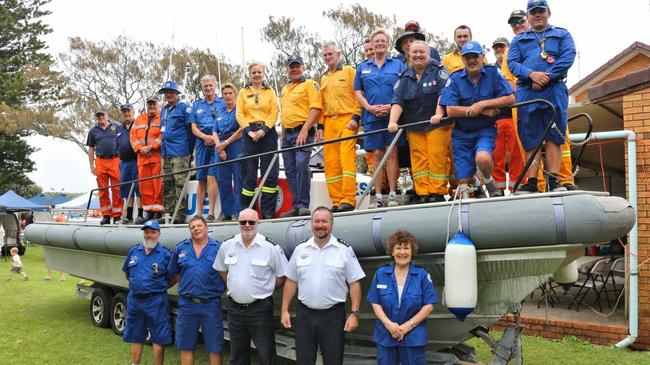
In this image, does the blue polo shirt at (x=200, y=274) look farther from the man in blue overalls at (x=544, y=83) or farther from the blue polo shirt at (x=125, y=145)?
the blue polo shirt at (x=125, y=145)

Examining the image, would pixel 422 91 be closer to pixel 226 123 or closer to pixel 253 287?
pixel 253 287

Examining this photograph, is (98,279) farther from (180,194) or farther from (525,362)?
(525,362)

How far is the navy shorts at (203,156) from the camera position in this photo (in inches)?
278

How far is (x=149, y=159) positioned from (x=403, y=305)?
4.72m

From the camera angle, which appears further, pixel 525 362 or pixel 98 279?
pixel 98 279

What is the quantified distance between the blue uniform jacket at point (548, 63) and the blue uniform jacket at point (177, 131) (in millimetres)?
4173

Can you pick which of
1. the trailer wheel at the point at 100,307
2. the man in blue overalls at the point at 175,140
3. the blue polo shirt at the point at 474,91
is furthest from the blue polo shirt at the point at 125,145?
the blue polo shirt at the point at 474,91

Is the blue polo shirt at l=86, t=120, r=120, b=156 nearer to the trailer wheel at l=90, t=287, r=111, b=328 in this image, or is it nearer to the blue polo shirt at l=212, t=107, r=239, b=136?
the trailer wheel at l=90, t=287, r=111, b=328

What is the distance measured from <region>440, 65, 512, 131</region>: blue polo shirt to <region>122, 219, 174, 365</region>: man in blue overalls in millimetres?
3231

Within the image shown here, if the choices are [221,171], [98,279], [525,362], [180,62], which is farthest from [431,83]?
[180,62]

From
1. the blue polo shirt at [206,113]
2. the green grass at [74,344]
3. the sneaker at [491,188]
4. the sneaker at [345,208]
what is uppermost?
the blue polo shirt at [206,113]

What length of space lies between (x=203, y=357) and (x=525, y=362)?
3631mm

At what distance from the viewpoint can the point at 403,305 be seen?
4.12 meters

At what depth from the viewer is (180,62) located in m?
25.8
